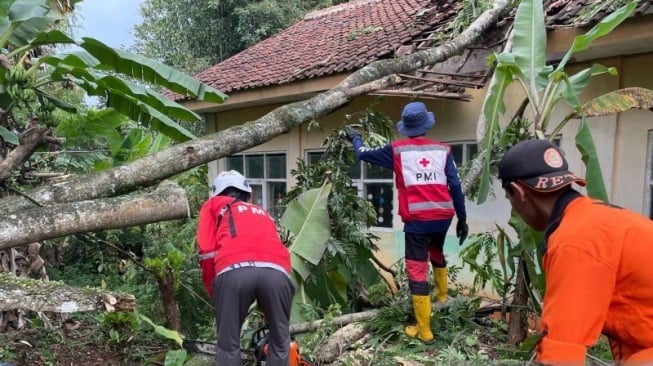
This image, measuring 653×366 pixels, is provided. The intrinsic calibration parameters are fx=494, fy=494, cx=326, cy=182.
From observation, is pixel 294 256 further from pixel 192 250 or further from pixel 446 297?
pixel 192 250

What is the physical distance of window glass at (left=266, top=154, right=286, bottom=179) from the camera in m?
9.75

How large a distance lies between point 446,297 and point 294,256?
1.49m

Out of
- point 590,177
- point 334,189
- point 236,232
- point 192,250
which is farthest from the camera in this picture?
point 192,250

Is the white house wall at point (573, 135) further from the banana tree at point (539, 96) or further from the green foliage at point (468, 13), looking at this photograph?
the banana tree at point (539, 96)

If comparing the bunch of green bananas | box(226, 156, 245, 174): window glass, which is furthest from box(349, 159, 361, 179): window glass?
the bunch of green bananas

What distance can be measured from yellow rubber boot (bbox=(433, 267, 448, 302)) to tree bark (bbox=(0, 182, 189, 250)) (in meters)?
2.82

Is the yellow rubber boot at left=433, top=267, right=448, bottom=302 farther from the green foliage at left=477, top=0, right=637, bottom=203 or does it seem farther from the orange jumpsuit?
the orange jumpsuit

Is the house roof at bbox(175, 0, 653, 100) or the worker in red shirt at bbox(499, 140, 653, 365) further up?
the house roof at bbox(175, 0, 653, 100)

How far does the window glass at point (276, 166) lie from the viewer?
975 cm

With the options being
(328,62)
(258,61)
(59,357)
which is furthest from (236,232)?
(258,61)

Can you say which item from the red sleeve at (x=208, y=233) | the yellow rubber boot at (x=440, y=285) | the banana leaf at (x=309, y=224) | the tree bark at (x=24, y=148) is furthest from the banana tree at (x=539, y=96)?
the tree bark at (x=24, y=148)

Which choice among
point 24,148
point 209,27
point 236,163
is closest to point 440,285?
point 24,148

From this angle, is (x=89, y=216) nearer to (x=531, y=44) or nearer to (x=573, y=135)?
(x=531, y=44)

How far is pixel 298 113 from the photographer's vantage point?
3756 millimetres
